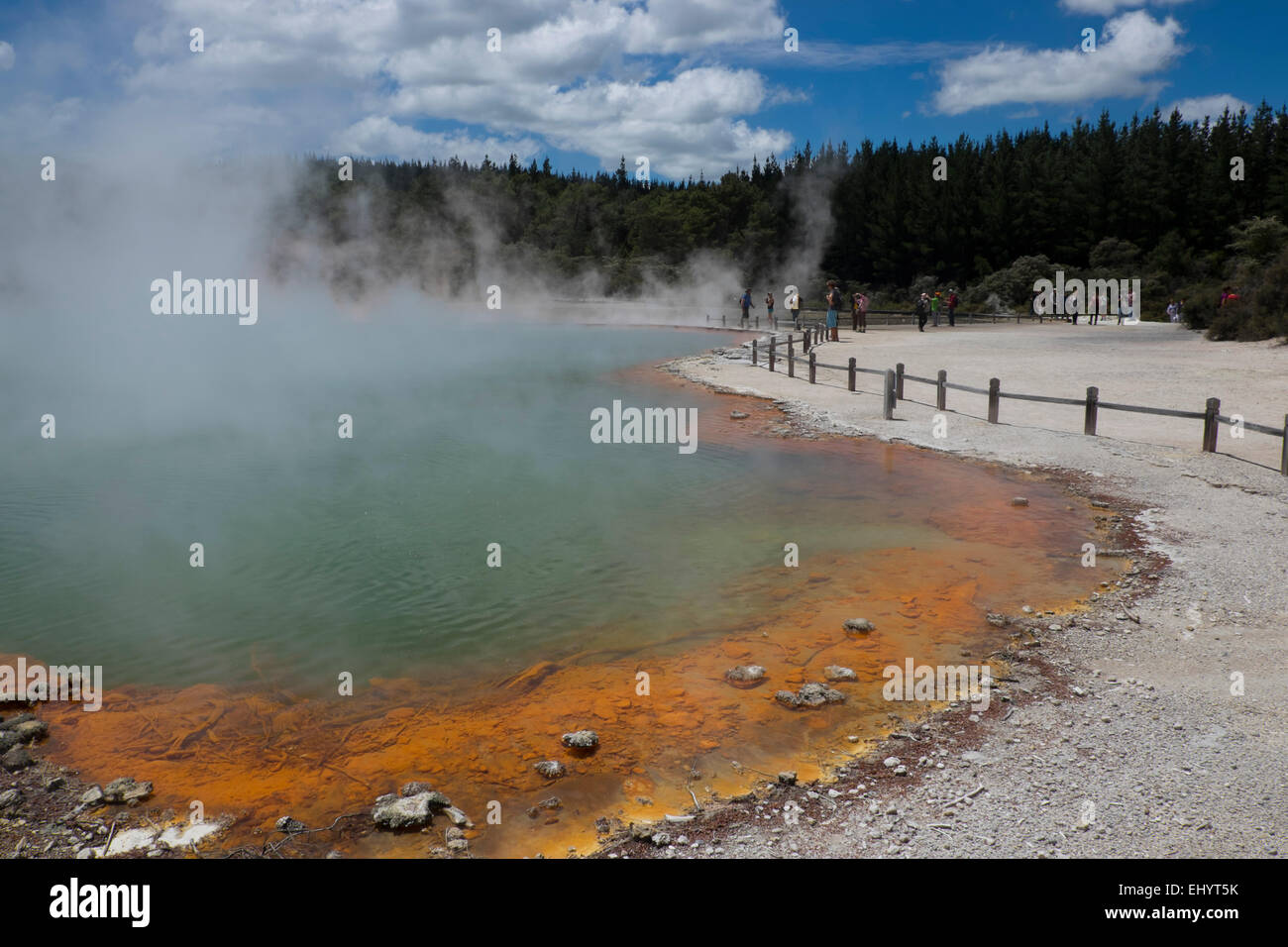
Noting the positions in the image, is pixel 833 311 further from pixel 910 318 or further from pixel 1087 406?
pixel 1087 406

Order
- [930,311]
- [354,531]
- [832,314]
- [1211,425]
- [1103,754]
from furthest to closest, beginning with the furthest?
[930,311]
[832,314]
[1211,425]
[354,531]
[1103,754]

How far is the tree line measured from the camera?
4494 cm

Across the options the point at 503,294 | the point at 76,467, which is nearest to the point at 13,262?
the point at 76,467

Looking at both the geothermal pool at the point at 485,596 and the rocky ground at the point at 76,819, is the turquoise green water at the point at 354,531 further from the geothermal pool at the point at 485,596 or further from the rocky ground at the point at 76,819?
the rocky ground at the point at 76,819

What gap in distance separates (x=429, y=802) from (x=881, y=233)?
5538 centimetres

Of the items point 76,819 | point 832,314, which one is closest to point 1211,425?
point 76,819

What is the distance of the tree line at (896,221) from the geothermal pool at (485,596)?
24247mm

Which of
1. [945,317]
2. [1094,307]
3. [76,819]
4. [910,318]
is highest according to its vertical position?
[1094,307]

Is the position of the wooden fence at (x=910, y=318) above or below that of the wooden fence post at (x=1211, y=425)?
above

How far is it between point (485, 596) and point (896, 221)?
173ft

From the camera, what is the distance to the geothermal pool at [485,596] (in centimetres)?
514

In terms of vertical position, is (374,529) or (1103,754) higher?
(374,529)

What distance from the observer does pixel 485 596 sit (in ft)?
25.7

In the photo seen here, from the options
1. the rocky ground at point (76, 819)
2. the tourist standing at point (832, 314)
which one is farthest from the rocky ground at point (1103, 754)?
the tourist standing at point (832, 314)
